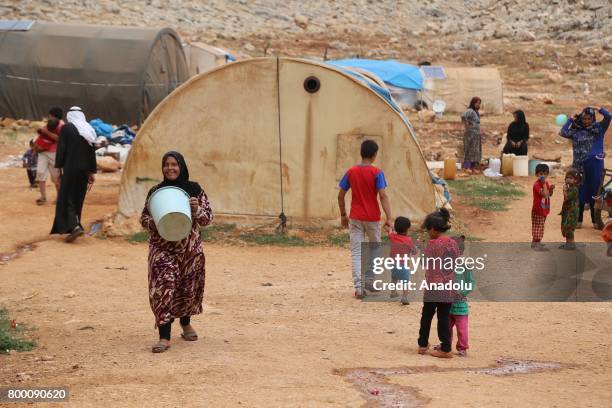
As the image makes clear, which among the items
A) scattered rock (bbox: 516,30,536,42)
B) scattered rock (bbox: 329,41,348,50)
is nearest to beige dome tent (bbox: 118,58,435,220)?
scattered rock (bbox: 329,41,348,50)

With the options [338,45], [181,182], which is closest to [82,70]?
[181,182]

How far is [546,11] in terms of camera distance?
49469 millimetres

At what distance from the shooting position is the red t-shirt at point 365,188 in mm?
8977

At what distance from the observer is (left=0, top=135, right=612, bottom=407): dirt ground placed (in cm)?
620

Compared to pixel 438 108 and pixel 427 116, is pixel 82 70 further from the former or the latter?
pixel 438 108

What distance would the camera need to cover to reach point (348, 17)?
49750mm

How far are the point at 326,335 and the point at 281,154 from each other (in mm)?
5066

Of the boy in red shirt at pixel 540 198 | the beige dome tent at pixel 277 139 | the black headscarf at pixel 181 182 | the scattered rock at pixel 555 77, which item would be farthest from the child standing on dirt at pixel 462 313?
the scattered rock at pixel 555 77

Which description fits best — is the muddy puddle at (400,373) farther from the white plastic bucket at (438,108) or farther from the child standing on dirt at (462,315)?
the white plastic bucket at (438,108)

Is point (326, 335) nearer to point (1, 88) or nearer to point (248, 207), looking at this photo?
point (248, 207)

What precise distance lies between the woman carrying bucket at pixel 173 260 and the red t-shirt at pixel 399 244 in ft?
6.66

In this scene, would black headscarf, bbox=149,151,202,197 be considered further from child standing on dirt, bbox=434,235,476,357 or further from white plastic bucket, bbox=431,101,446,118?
white plastic bucket, bbox=431,101,446,118

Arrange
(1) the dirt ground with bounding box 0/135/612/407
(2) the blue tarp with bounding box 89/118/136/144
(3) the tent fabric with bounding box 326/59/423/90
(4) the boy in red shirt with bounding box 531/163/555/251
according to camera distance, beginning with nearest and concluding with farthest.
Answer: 1. (1) the dirt ground with bounding box 0/135/612/407
2. (4) the boy in red shirt with bounding box 531/163/555/251
3. (2) the blue tarp with bounding box 89/118/136/144
4. (3) the tent fabric with bounding box 326/59/423/90

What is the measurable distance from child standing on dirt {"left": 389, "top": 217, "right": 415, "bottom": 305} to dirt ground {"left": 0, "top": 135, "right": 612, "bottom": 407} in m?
0.23
